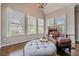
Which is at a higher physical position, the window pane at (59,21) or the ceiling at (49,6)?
the ceiling at (49,6)

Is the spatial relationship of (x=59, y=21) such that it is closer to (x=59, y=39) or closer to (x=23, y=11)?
(x=59, y=39)

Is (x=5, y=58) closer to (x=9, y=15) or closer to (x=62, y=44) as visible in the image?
(x=9, y=15)

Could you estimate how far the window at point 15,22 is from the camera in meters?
2.05

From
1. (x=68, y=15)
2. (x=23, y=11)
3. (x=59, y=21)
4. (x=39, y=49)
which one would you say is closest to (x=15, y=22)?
(x=23, y=11)

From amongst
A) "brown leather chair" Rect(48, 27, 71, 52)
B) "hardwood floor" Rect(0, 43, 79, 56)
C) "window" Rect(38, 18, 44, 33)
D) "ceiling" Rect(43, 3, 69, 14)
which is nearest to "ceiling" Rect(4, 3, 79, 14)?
"ceiling" Rect(43, 3, 69, 14)

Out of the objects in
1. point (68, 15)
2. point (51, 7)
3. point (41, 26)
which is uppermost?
point (51, 7)

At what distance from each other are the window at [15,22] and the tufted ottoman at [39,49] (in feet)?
0.83

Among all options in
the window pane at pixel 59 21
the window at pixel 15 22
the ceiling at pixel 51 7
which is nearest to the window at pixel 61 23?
the window pane at pixel 59 21

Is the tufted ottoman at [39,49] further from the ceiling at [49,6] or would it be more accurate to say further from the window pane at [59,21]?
the ceiling at [49,6]

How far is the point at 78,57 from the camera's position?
206 centimetres

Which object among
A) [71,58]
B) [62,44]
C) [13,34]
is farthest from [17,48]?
[71,58]

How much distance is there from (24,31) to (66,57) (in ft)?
2.61

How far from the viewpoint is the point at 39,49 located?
6.78 ft

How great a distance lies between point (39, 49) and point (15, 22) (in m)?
0.58
